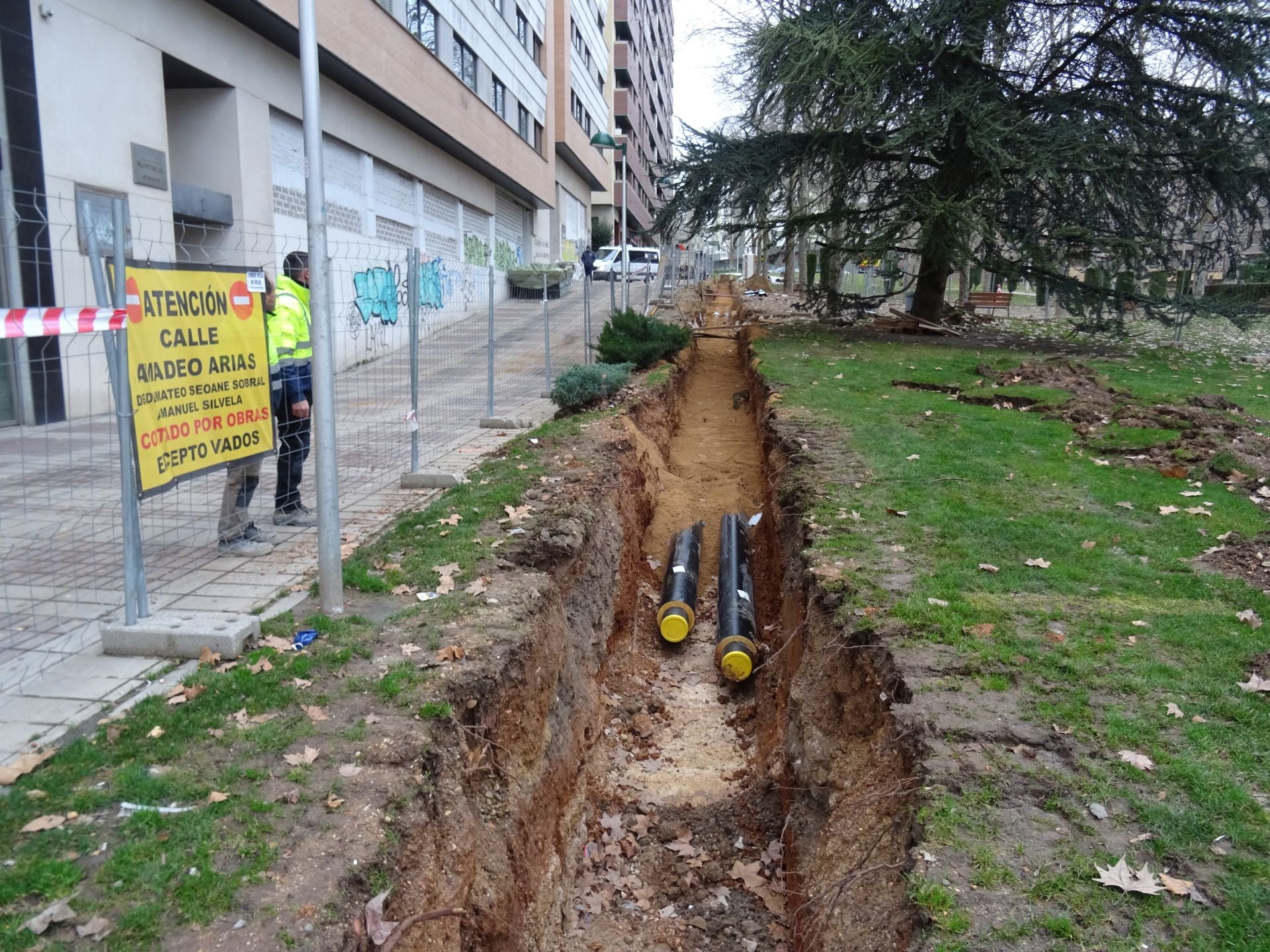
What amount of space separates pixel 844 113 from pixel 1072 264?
20.3 feet

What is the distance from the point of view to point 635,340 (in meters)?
15.2

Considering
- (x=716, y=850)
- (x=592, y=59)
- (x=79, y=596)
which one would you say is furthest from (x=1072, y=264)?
(x=592, y=59)

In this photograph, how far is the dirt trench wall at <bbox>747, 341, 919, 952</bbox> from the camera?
3680mm

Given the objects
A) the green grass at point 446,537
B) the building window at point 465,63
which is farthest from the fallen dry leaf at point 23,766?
the building window at point 465,63

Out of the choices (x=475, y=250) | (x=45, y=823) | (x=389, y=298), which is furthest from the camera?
(x=475, y=250)

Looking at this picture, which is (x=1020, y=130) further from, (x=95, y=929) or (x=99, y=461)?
(x=95, y=929)

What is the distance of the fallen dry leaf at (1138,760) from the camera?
3.82 meters

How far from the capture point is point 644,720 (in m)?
6.82

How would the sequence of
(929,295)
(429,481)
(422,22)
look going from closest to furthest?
(429,481), (929,295), (422,22)

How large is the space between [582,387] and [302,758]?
868 cm

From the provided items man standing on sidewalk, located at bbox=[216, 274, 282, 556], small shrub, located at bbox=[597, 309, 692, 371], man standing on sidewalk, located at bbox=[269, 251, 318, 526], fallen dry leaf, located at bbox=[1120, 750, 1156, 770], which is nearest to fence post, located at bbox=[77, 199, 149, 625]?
man standing on sidewalk, located at bbox=[216, 274, 282, 556]

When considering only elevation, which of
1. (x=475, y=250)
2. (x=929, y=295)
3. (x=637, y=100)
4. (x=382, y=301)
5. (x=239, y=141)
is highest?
(x=637, y=100)

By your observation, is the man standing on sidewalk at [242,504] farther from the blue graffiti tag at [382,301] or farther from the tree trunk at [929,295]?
the tree trunk at [929,295]

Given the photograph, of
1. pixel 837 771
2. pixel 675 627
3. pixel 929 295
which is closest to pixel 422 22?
pixel 929 295
